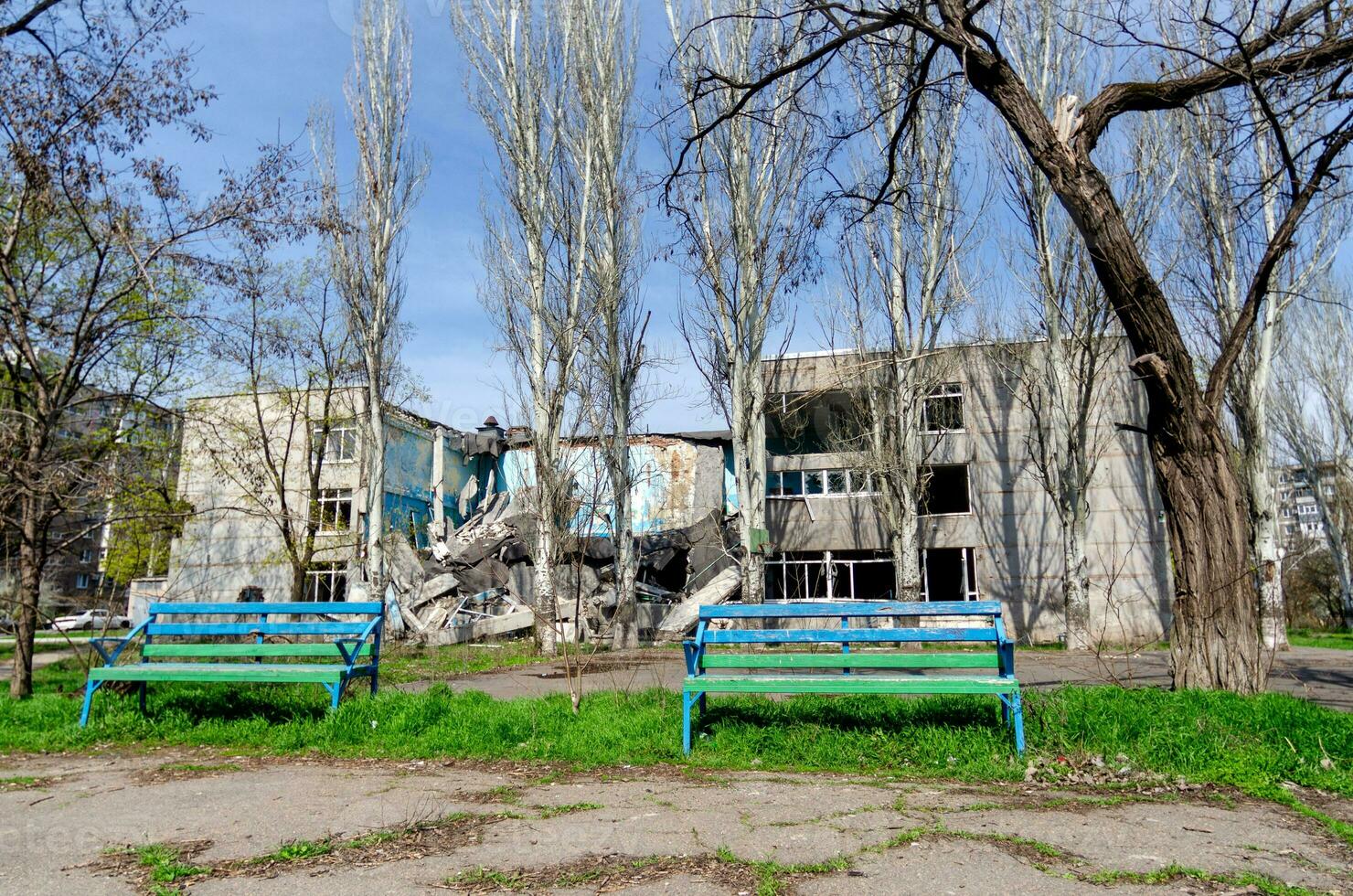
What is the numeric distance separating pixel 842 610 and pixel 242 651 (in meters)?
4.79

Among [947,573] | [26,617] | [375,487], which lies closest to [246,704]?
Result: [26,617]

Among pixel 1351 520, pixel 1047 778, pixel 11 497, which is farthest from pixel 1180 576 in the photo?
pixel 1351 520

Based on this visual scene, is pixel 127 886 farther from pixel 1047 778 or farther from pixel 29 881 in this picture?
pixel 1047 778

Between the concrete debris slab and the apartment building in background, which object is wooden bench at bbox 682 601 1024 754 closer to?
the concrete debris slab

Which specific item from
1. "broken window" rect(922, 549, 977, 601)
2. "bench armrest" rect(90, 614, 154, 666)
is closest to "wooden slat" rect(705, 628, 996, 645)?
"bench armrest" rect(90, 614, 154, 666)

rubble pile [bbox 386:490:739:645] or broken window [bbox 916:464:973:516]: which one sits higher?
broken window [bbox 916:464:973:516]

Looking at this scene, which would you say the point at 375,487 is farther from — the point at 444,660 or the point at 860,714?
the point at 860,714

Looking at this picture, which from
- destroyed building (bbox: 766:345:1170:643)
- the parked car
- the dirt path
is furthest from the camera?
destroyed building (bbox: 766:345:1170:643)

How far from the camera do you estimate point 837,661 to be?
6.05m

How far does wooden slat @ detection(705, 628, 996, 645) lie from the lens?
5.86 metres

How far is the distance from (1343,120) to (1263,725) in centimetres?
430

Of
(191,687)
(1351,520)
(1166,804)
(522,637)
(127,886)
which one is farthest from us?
(1351,520)

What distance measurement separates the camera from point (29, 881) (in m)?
3.60

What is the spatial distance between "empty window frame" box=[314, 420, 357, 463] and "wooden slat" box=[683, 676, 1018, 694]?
22383mm
